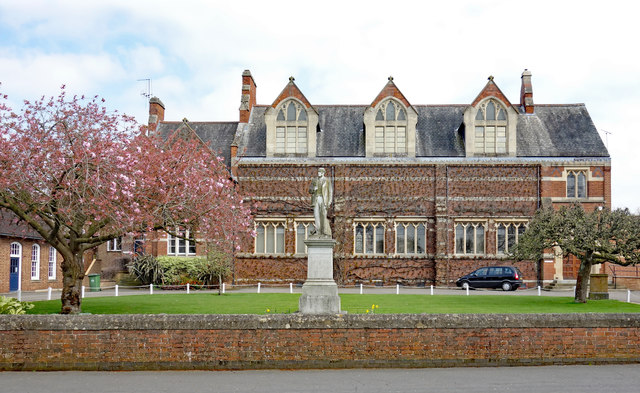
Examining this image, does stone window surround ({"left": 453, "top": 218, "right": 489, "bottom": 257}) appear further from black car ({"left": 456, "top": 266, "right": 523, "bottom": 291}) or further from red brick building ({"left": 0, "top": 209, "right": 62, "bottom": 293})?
red brick building ({"left": 0, "top": 209, "right": 62, "bottom": 293})

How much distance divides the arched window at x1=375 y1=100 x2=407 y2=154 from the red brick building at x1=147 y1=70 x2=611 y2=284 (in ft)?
0.20

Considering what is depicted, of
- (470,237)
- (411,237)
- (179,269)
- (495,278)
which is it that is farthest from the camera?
(411,237)

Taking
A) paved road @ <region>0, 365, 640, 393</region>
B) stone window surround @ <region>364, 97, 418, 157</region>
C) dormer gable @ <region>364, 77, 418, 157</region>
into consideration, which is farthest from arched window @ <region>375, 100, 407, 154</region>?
paved road @ <region>0, 365, 640, 393</region>

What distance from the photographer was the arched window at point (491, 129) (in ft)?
119

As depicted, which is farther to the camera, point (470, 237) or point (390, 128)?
point (390, 128)

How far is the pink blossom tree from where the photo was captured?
15.2 m

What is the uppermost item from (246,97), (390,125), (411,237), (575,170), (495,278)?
(246,97)

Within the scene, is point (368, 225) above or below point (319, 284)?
above

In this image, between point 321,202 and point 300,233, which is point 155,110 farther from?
point 321,202

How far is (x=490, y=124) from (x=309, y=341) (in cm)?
2883

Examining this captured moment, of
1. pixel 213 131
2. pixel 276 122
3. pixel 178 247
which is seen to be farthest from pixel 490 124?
pixel 178 247

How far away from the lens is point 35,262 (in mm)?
34844

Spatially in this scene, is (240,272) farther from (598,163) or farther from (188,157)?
(598,163)

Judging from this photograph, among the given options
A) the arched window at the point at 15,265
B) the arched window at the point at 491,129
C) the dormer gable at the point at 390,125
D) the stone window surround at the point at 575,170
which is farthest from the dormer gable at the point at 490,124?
the arched window at the point at 15,265
